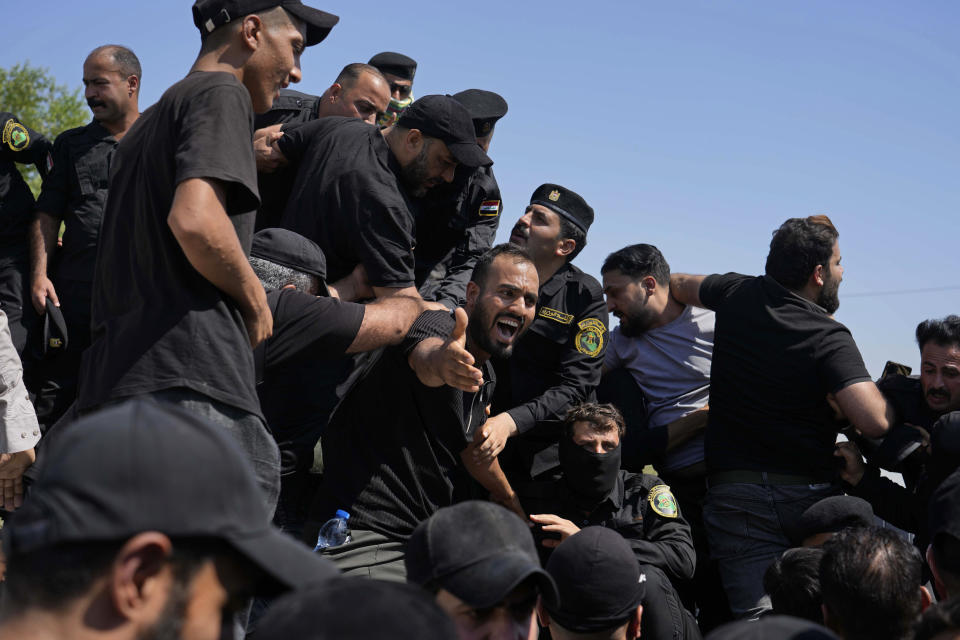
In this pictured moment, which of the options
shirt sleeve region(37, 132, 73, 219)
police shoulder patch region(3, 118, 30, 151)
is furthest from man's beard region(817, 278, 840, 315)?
police shoulder patch region(3, 118, 30, 151)

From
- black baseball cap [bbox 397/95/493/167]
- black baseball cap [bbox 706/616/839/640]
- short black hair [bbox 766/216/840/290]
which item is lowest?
black baseball cap [bbox 706/616/839/640]

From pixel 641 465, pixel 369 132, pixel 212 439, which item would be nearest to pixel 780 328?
pixel 641 465

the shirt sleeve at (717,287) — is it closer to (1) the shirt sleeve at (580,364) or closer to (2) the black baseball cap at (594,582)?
(1) the shirt sleeve at (580,364)

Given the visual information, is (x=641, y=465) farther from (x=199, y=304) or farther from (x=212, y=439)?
(x=212, y=439)

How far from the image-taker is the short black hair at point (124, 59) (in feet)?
20.0

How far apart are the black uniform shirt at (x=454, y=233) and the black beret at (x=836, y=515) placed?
6.74 ft

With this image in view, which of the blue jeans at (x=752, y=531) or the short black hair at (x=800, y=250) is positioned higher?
the short black hair at (x=800, y=250)

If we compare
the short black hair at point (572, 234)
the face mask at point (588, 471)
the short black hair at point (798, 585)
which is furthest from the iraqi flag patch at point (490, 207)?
the short black hair at point (798, 585)

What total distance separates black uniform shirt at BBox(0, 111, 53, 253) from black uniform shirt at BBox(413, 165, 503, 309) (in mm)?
2393

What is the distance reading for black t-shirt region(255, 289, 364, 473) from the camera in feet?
11.8

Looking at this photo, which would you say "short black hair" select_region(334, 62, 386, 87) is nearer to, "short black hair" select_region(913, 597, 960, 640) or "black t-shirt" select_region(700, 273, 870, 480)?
"black t-shirt" select_region(700, 273, 870, 480)

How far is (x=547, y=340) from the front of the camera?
18.3 ft

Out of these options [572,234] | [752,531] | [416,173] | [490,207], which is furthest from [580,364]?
[416,173]

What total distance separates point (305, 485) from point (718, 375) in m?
2.28
